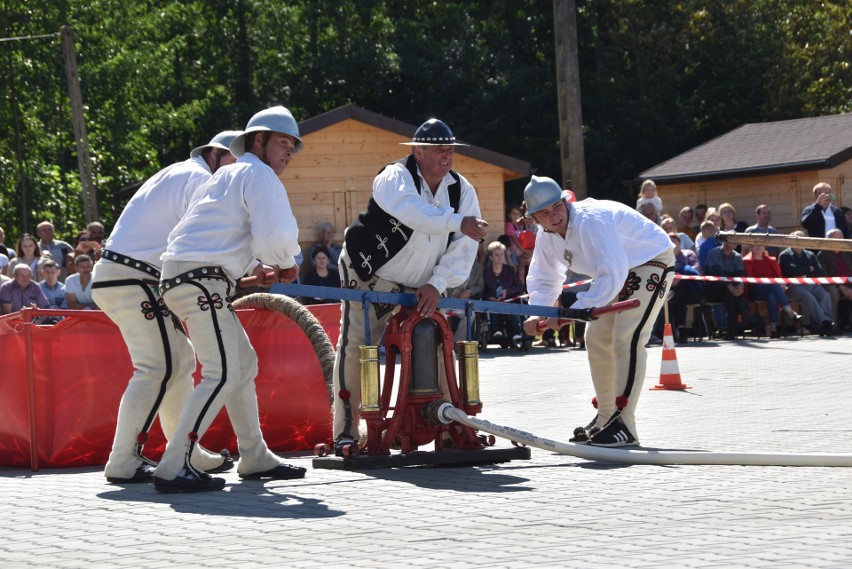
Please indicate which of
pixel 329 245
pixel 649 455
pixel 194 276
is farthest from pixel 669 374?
pixel 329 245

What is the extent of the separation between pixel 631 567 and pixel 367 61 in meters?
41.3

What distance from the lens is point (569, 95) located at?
75.7 ft

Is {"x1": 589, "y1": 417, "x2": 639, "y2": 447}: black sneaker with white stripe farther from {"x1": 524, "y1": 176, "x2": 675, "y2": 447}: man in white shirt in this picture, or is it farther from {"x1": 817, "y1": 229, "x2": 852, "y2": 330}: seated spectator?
{"x1": 817, "y1": 229, "x2": 852, "y2": 330}: seated spectator

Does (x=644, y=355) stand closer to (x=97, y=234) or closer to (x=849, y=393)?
(x=849, y=393)

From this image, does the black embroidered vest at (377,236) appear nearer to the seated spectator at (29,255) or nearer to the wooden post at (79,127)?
the seated spectator at (29,255)

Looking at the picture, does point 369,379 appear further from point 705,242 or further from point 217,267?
point 705,242

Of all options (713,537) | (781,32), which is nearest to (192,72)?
(781,32)

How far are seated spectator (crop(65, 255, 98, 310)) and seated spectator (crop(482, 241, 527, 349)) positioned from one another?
6.00 meters

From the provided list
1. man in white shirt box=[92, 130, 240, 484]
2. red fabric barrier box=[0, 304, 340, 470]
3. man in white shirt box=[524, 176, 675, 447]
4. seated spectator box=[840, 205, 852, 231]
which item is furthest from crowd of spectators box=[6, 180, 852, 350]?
man in white shirt box=[92, 130, 240, 484]

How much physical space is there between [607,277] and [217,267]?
2504 millimetres

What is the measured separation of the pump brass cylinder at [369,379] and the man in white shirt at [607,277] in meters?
1.22

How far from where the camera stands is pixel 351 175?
26.7 metres

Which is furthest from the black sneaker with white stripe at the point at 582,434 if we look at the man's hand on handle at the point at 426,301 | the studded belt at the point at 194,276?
the studded belt at the point at 194,276

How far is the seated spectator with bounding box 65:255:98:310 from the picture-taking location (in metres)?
18.5
